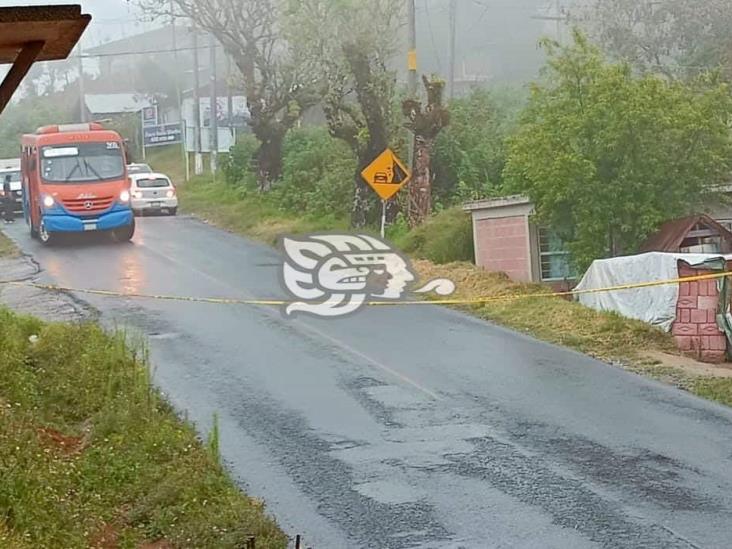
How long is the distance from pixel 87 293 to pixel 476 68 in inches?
1787

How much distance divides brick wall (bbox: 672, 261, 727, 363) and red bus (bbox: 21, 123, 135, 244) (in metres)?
16.4

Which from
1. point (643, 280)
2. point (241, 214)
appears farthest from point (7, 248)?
point (643, 280)

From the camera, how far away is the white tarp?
16781 mm

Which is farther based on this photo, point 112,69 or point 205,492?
point 112,69

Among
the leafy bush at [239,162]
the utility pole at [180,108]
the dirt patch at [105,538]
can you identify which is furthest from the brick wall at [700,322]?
the utility pole at [180,108]

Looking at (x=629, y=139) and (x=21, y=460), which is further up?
(x=629, y=139)

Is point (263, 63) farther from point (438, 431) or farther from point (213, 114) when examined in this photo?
point (438, 431)

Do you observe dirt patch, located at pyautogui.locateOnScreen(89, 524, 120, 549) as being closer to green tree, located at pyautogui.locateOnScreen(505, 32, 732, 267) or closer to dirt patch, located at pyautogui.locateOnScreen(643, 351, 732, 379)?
dirt patch, located at pyautogui.locateOnScreen(643, 351, 732, 379)

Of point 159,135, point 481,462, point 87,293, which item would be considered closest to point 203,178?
point 159,135

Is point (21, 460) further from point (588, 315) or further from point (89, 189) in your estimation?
point (89, 189)

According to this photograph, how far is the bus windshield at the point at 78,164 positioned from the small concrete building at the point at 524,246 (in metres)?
10.5

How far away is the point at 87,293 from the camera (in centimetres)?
2128

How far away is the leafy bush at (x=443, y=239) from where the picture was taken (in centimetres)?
2470

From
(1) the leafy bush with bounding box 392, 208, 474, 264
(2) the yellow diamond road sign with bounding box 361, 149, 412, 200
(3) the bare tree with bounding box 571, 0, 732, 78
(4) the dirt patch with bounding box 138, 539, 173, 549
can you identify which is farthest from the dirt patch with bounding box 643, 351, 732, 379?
(3) the bare tree with bounding box 571, 0, 732, 78
